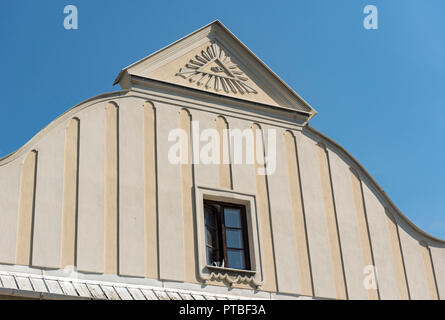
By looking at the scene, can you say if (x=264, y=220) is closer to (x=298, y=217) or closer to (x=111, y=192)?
(x=298, y=217)

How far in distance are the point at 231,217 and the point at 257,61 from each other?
3.21m

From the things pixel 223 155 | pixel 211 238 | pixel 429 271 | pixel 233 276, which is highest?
pixel 223 155

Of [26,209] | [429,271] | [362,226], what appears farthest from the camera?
[429,271]

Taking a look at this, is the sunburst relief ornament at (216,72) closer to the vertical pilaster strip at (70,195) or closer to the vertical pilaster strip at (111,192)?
the vertical pilaster strip at (111,192)

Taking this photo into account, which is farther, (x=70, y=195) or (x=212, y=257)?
(x=212, y=257)

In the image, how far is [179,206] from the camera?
12.7m

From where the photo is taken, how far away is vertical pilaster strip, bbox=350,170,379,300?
45.8ft

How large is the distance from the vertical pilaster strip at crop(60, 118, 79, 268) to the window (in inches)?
90.4

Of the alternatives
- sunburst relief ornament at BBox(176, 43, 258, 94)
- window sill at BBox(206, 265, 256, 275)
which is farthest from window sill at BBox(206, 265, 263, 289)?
sunburst relief ornament at BBox(176, 43, 258, 94)

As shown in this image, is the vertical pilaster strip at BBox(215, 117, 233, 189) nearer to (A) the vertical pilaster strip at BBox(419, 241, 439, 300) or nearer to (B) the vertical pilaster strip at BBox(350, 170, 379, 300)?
(B) the vertical pilaster strip at BBox(350, 170, 379, 300)

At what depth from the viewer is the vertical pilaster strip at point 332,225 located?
13.5 m

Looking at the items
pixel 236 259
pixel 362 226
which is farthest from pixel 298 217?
pixel 236 259

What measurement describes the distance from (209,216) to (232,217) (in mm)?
448

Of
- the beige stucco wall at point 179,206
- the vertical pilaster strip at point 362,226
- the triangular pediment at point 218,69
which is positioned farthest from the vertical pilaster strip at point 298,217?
the vertical pilaster strip at point 362,226
